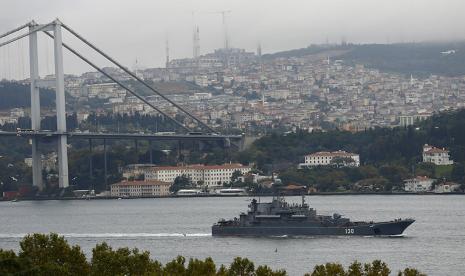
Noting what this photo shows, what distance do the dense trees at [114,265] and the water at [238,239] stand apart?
770 centimetres

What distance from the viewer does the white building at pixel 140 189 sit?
7738cm

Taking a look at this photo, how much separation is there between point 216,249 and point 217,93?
10919 cm

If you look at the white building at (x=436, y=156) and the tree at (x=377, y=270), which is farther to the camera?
the white building at (x=436, y=156)

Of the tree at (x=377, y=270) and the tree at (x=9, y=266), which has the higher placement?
the tree at (x=9, y=266)

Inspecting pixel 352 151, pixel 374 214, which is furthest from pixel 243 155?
pixel 374 214

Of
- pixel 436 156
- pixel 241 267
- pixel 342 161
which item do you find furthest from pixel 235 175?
pixel 241 267

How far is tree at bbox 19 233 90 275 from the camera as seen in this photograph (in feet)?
84.5

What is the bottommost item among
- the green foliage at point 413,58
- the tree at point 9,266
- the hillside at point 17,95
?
the tree at point 9,266

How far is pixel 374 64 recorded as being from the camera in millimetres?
162250

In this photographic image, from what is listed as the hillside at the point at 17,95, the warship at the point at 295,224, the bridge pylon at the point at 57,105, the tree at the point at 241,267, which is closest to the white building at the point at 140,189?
the bridge pylon at the point at 57,105

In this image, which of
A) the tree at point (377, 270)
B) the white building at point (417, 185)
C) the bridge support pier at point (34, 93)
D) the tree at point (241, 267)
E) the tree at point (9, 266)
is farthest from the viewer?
the bridge support pier at point (34, 93)

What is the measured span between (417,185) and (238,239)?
28.9 metres

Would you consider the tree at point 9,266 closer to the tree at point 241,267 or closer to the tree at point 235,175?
the tree at point 241,267

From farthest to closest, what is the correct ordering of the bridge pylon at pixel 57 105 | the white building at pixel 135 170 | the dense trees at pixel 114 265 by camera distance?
the white building at pixel 135 170 < the bridge pylon at pixel 57 105 < the dense trees at pixel 114 265
